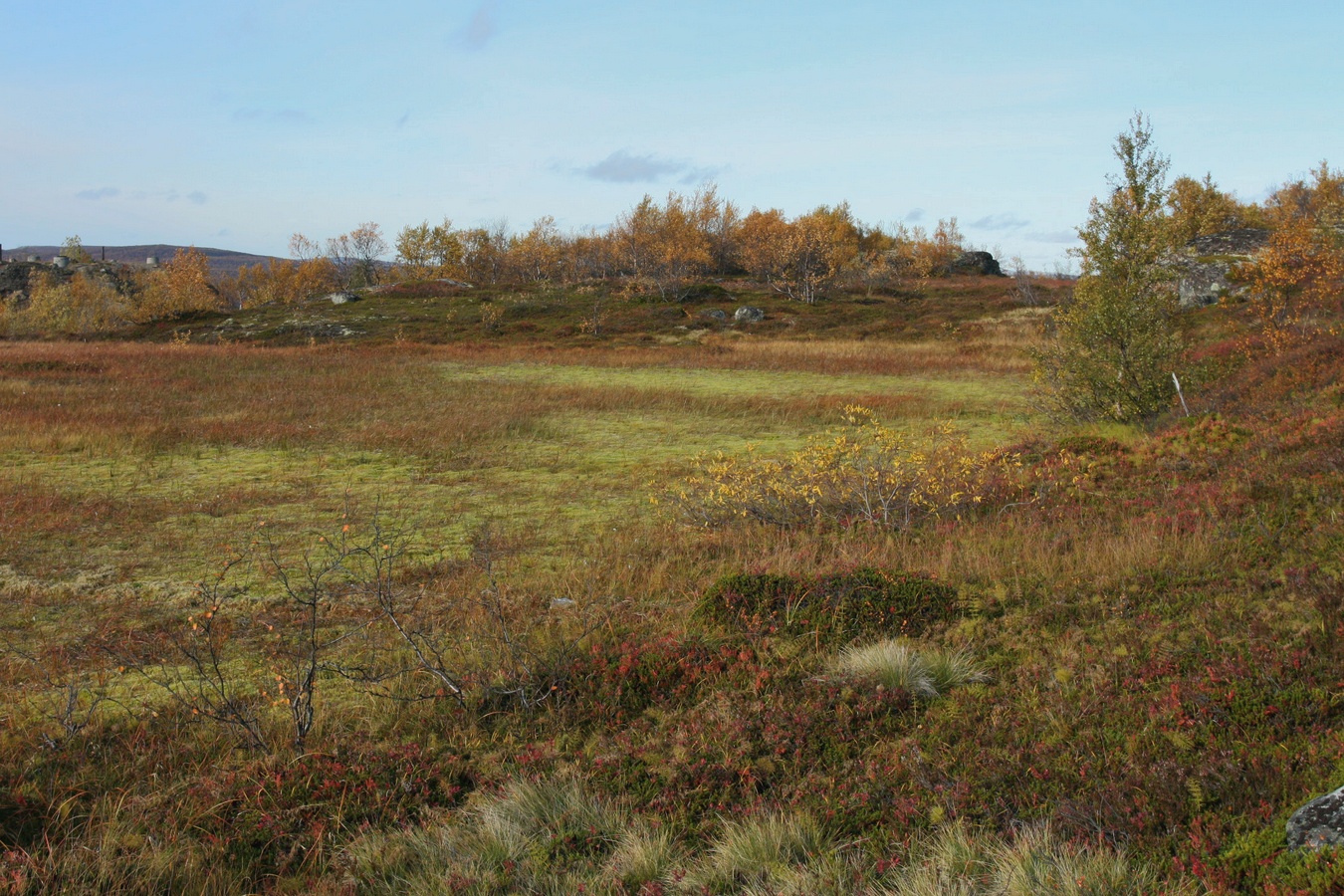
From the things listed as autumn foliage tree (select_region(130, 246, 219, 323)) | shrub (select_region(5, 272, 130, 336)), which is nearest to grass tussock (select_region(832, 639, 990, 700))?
shrub (select_region(5, 272, 130, 336))

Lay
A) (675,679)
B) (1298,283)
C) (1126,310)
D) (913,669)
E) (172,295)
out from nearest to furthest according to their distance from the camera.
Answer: (913,669) → (675,679) → (1126,310) → (1298,283) → (172,295)

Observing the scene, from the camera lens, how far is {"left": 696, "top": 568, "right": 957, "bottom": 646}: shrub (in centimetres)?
674

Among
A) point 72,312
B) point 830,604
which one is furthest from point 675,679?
point 72,312

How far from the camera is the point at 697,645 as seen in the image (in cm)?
646

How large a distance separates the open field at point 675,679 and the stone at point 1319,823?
0.12m

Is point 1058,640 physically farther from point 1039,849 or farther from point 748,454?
point 748,454

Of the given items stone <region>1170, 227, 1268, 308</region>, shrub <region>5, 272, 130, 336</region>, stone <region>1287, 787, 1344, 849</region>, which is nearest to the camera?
stone <region>1287, 787, 1344, 849</region>

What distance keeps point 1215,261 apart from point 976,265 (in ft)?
166

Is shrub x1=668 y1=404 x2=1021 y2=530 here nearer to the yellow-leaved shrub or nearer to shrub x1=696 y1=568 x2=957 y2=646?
the yellow-leaved shrub

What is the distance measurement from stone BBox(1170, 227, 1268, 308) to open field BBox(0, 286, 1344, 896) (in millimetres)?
25927

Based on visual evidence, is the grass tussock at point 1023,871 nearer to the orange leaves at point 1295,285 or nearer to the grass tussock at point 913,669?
the grass tussock at point 913,669

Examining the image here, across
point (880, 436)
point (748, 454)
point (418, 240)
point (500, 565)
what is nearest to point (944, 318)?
point (748, 454)

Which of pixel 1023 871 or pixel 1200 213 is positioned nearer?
pixel 1023 871

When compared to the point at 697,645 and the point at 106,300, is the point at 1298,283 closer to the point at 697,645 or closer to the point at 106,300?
the point at 697,645
